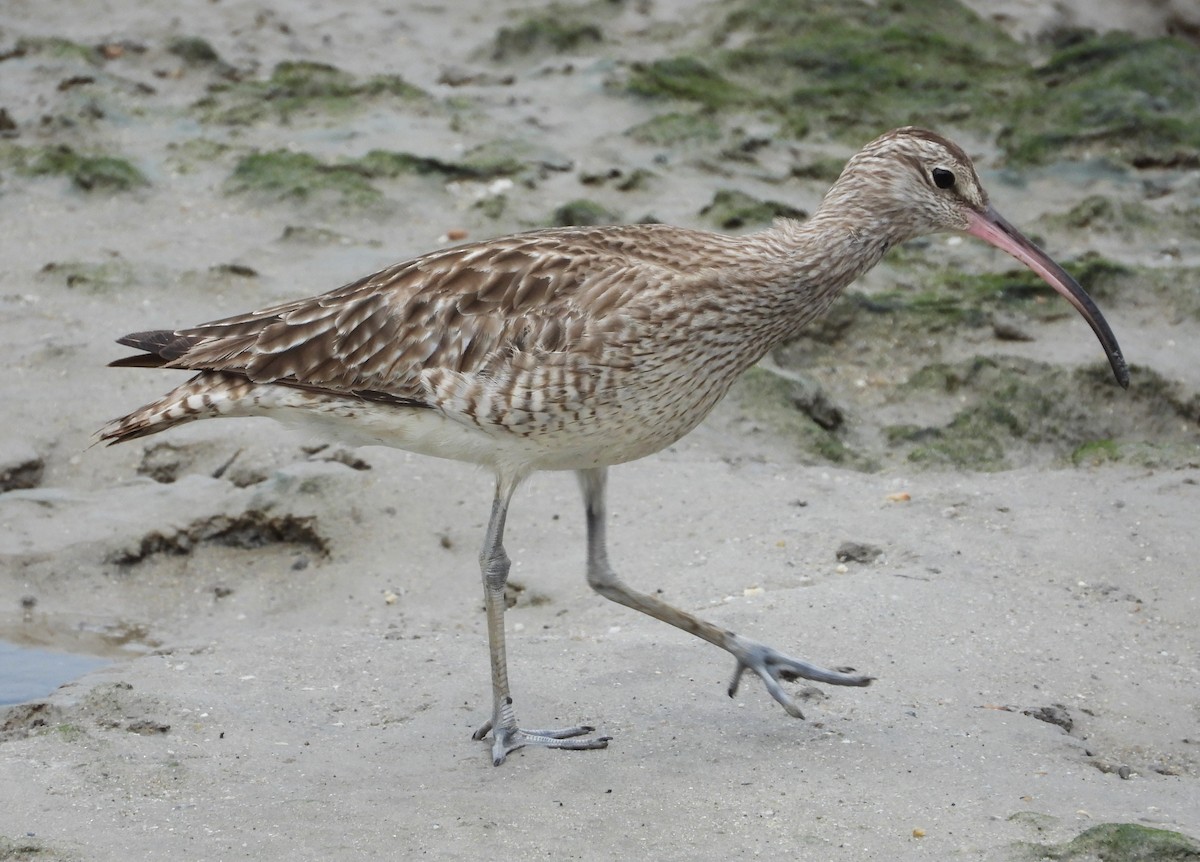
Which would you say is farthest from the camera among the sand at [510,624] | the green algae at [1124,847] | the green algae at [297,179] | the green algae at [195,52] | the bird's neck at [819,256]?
the green algae at [195,52]

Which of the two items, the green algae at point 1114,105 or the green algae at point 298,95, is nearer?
the green algae at point 1114,105

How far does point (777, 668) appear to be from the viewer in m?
6.03

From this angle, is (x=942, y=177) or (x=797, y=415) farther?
(x=797, y=415)

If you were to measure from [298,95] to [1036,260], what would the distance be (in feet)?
24.5

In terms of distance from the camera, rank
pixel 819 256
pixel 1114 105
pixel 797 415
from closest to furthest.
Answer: pixel 819 256 < pixel 797 415 < pixel 1114 105

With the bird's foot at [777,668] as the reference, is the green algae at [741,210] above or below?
above

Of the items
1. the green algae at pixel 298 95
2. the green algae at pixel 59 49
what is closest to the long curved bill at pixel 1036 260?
the green algae at pixel 298 95

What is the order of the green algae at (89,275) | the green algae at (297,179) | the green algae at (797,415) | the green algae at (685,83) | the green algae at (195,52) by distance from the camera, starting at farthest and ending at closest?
the green algae at (195,52) → the green algae at (685,83) → the green algae at (297,179) → the green algae at (89,275) → the green algae at (797,415)

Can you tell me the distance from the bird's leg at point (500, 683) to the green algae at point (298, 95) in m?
6.74

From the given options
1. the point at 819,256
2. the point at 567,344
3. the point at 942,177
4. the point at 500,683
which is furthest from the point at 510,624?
the point at 942,177

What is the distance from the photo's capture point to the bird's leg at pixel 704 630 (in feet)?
19.7

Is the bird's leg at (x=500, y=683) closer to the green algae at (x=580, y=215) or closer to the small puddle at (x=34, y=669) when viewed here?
the small puddle at (x=34, y=669)

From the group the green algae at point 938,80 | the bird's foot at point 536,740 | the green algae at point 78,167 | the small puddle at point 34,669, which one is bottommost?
the small puddle at point 34,669

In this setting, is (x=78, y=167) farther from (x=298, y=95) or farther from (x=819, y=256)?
(x=819, y=256)
